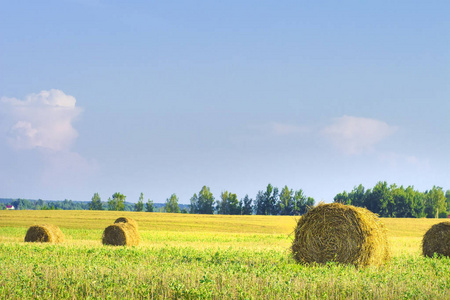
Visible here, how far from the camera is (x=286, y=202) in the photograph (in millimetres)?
117125

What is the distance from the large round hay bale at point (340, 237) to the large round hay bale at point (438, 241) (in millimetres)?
5658

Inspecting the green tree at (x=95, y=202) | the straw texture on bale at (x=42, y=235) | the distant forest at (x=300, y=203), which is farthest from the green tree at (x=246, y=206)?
the straw texture on bale at (x=42, y=235)

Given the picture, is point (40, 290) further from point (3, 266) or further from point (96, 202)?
point (96, 202)

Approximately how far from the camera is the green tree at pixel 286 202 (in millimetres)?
115375

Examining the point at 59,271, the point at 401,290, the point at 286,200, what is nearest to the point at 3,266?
the point at 59,271

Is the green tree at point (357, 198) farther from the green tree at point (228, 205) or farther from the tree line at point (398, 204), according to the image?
the green tree at point (228, 205)

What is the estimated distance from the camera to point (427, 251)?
1906cm

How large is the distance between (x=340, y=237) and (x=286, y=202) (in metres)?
104

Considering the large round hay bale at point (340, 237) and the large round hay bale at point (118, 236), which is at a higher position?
the large round hay bale at point (340, 237)

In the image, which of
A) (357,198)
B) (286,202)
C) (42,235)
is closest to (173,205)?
(286,202)

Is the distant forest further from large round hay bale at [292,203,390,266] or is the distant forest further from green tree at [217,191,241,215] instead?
large round hay bale at [292,203,390,266]

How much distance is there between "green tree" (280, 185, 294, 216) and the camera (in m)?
115

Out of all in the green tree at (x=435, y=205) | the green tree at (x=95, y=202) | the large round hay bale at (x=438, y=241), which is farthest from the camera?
the green tree at (x=95, y=202)

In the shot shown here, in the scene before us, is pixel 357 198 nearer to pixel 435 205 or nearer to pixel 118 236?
pixel 435 205
